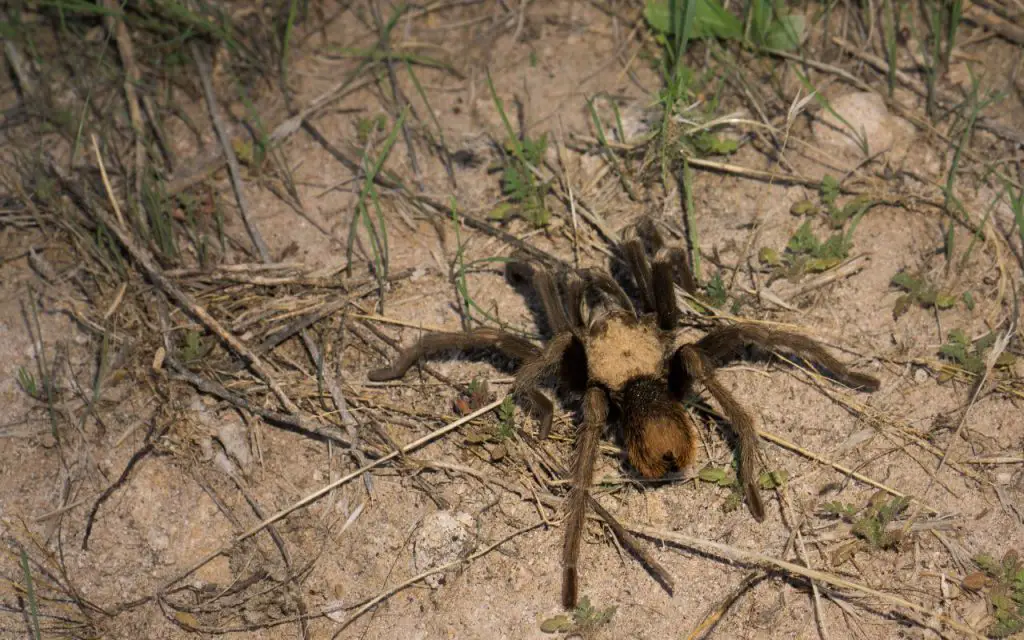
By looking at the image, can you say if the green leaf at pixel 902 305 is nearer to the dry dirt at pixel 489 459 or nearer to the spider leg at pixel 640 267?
the dry dirt at pixel 489 459

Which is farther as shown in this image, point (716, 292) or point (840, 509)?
point (716, 292)

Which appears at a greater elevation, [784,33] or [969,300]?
[784,33]

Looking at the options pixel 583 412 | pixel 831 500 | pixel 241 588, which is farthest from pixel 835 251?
pixel 241 588

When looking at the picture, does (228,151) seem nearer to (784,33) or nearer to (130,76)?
(130,76)

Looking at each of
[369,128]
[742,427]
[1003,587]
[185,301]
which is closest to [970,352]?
[1003,587]

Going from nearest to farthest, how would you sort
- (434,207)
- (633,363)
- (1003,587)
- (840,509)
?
(1003,587)
(840,509)
(633,363)
(434,207)
